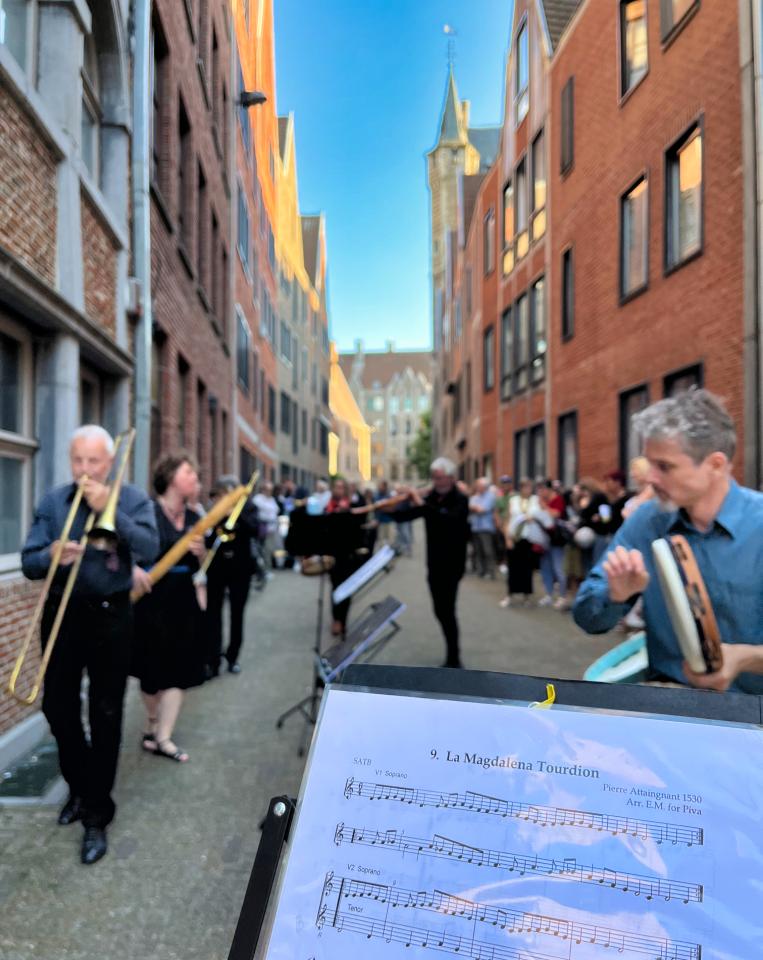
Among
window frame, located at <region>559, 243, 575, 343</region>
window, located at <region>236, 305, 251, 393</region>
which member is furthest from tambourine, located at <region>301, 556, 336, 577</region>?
window, located at <region>236, 305, 251, 393</region>

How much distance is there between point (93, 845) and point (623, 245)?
1127 cm

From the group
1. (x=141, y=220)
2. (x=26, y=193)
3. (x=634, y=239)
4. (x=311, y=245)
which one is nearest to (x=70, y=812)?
(x=26, y=193)

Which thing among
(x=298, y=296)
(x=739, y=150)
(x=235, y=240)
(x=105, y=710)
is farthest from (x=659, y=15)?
(x=298, y=296)

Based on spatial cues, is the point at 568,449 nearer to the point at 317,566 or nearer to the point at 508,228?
the point at 508,228

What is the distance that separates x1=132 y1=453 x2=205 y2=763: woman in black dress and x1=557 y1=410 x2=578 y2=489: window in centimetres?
1048

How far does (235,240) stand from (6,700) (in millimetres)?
13950

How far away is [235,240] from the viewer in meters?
16.5

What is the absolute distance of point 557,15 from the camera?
49.3ft

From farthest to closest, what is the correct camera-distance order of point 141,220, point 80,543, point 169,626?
point 141,220
point 169,626
point 80,543

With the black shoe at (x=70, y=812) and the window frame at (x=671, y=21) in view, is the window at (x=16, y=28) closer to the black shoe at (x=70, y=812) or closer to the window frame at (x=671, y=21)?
the black shoe at (x=70, y=812)

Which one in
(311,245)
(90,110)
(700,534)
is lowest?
(700,534)

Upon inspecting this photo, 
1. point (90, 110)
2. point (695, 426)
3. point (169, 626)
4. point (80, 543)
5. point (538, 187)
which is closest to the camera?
point (695, 426)

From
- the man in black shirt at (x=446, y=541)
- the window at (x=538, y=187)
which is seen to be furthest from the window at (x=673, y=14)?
the man in black shirt at (x=446, y=541)

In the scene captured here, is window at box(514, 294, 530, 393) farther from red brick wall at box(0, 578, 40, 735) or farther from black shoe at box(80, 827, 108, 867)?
black shoe at box(80, 827, 108, 867)
